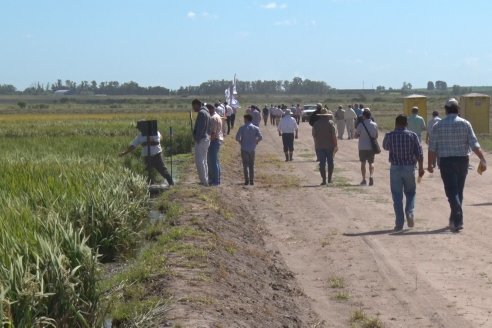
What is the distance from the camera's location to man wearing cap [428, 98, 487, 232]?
1466 cm

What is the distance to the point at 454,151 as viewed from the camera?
1470cm

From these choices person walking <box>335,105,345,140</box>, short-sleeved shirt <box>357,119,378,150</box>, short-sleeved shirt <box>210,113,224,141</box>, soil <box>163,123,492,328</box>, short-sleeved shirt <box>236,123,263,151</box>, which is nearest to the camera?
soil <box>163,123,492,328</box>

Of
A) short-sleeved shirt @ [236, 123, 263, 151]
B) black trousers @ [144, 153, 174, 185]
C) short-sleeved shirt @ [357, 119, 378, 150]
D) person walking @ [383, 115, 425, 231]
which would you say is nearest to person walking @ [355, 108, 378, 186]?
short-sleeved shirt @ [357, 119, 378, 150]

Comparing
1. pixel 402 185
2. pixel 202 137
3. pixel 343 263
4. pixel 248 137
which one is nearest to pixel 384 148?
pixel 402 185

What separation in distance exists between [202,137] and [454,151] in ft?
23.0

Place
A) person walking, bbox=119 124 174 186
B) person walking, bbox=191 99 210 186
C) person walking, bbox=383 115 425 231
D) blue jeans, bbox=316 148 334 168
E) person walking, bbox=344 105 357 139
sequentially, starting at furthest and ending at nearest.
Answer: person walking, bbox=344 105 357 139, blue jeans, bbox=316 148 334 168, person walking, bbox=119 124 174 186, person walking, bbox=191 99 210 186, person walking, bbox=383 115 425 231

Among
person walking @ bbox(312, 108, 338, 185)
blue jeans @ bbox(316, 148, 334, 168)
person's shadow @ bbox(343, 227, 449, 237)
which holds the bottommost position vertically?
person's shadow @ bbox(343, 227, 449, 237)

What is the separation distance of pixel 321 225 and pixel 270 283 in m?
4.66

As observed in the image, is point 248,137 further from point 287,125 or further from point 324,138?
point 287,125

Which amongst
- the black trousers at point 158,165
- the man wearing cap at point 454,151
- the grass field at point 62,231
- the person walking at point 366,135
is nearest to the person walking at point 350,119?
the grass field at point 62,231

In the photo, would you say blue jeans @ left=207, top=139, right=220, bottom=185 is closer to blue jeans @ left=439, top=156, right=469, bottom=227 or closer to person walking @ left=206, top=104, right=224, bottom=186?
person walking @ left=206, top=104, right=224, bottom=186

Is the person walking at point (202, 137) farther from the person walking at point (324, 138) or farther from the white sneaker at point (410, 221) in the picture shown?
the white sneaker at point (410, 221)

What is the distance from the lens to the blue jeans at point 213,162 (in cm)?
2127

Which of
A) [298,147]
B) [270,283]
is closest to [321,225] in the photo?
[270,283]
